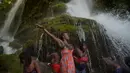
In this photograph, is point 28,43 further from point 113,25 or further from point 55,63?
point 113,25

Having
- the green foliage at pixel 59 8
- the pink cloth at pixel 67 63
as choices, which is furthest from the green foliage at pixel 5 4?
the pink cloth at pixel 67 63

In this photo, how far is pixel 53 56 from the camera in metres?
8.77

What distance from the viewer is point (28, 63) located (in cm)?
862

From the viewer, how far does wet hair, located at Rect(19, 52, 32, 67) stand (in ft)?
28.3

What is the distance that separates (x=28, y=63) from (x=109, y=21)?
5258mm

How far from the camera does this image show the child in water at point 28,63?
328 inches

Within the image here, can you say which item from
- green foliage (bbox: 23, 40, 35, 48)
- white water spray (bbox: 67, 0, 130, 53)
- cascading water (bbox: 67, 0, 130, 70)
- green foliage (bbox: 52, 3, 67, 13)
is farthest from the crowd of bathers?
green foliage (bbox: 52, 3, 67, 13)

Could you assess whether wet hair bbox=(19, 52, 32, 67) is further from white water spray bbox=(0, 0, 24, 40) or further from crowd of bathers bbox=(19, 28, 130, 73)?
white water spray bbox=(0, 0, 24, 40)

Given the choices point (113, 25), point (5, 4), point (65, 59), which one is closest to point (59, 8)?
point (113, 25)

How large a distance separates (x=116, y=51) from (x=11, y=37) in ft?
15.8

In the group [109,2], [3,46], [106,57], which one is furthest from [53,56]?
[109,2]

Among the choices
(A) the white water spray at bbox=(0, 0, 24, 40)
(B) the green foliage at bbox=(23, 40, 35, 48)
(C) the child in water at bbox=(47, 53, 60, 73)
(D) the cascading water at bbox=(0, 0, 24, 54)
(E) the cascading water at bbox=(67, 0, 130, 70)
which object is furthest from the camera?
(A) the white water spray at bbox=(0, 0, 24, 40)

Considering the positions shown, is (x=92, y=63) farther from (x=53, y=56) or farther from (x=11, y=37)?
(x=11, y=37)

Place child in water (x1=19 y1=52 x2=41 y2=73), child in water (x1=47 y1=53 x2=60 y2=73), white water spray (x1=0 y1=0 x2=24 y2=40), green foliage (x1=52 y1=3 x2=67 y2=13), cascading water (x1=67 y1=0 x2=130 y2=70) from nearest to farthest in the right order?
child in water (x1=19 y1=52 x2=41 y2=73) → child in water (x1=47 y1=53 x2=60 y2=73) → cascading water (x1=67 y1=0 x2=130 y2=70) → green foliage (x1=52 y1=3 x2=67 y2=13) → white water spray (x1=0 y1=0 x2=24 y2=40)
